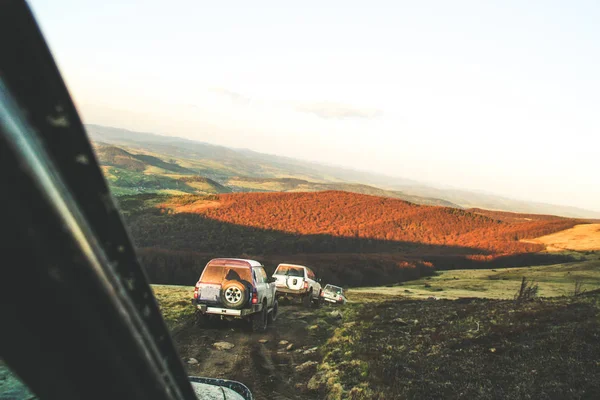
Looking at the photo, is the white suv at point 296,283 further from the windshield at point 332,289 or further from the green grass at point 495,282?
the green grass at point 495,282

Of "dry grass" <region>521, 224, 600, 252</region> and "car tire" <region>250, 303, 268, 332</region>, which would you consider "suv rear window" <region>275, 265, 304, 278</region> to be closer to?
"car tire" <region>250, 303, 268, 332</region>

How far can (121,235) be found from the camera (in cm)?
111

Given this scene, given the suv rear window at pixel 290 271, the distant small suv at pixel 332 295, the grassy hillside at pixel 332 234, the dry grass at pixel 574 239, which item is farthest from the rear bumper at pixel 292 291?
the dry grass at pixel 574 239

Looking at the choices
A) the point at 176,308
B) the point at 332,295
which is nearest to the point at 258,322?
the point at 176,308

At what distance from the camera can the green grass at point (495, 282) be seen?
83.5 ft

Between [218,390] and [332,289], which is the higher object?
[218,390]

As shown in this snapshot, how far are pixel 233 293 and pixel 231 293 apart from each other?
5cm

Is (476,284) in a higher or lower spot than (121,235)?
lower

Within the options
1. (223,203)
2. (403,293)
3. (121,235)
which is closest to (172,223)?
(223,203)

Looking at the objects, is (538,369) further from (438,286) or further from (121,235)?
(438,286)

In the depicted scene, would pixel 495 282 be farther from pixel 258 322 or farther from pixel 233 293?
pixel 233 293

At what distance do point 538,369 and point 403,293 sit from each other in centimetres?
1893

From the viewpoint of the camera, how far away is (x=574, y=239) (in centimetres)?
4331

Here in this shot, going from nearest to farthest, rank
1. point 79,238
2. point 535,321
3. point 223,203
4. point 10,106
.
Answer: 1. point 10,106
2. point 79,238
3. point 535,321
4. point 223,203
